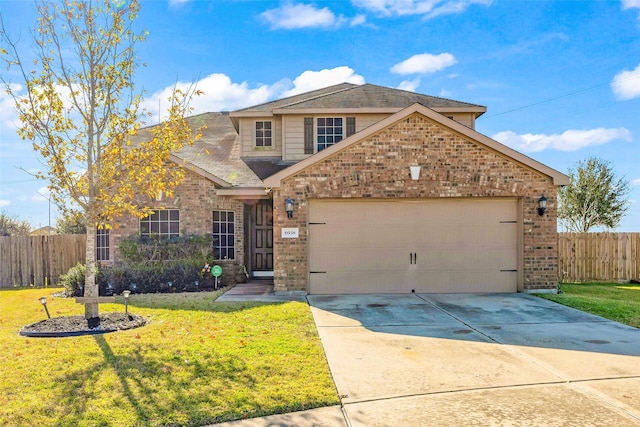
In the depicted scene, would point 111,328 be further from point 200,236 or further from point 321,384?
point 200,236

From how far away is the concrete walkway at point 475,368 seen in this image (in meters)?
3.88

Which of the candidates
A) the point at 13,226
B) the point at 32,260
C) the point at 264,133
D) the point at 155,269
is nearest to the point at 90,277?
the point at 155,269

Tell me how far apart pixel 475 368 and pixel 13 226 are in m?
25.3

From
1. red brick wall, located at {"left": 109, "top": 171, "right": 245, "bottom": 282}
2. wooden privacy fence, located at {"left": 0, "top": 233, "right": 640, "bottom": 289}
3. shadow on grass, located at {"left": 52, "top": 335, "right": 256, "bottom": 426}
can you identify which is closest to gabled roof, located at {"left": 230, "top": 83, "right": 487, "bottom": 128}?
red brick wall, located at {"left": 109, "top": 171, "right": 245, "bottom": 282}

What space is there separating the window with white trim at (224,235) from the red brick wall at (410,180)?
117 inches

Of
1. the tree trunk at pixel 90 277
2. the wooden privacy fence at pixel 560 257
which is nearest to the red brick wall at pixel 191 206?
the wooden privacy fence at pixel 560 257

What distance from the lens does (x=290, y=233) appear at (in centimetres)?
1041

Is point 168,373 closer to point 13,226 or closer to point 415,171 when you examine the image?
point 415,171

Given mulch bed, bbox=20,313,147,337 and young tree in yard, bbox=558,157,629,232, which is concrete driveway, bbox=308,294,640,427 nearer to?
mulch bed, bbox=20,313,147,337

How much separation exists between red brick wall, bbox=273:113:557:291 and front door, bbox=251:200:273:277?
349 centimetres

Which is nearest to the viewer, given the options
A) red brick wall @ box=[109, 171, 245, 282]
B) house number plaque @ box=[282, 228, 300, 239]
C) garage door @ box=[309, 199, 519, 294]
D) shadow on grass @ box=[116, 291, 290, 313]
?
shadow on grass @ box=[116, 291, 290, 313]

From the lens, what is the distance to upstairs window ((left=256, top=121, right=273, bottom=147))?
15.0m

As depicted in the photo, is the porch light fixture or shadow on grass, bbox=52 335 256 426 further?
the porch light fixture

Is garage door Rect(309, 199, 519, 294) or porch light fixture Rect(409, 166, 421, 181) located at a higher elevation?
porch light fixture Rect(409, 166, 421, 181)
